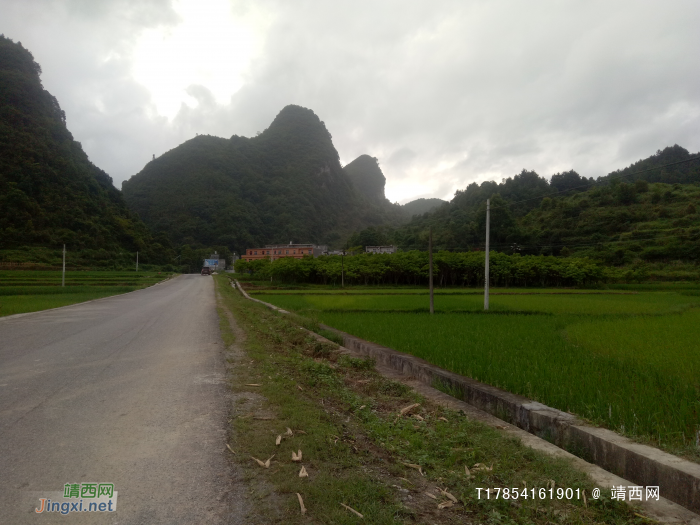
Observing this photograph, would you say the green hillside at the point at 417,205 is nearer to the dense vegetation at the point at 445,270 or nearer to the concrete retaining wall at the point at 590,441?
the dense vegetation at the point at 445,270

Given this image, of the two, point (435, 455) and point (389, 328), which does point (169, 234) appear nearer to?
point (389, 328)

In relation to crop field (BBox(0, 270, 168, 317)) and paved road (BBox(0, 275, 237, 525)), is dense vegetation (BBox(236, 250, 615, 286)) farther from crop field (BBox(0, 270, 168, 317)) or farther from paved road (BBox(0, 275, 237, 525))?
paved road (BBox(0, 275, 237, 525))

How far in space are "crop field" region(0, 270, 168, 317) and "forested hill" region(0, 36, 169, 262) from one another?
35.8ft

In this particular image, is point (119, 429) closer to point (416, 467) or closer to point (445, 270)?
point (416, 467)

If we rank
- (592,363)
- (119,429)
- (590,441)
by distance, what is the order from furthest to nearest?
(592,363) → (119,429) → (590,441)

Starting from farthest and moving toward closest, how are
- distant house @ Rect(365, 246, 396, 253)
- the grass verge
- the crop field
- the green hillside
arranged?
the green hillside < distant house @ Rect(365, 246, 396, 253) < the crop field < the grass verge

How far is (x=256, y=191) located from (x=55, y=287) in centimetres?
8603

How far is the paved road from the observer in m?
2.48

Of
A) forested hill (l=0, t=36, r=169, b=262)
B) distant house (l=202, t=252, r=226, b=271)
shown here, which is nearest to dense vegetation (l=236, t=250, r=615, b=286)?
forested hill (l=0, t=36, r=169, b=262)

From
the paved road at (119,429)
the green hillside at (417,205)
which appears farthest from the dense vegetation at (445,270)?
the green hillside at (417,205)

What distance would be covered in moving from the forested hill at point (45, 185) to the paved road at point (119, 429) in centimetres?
4562

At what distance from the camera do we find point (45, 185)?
165 ft

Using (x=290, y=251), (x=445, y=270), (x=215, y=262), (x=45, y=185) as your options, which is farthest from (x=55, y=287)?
(x=290, y=251)

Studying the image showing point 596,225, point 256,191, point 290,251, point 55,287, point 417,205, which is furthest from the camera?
point 417,205
